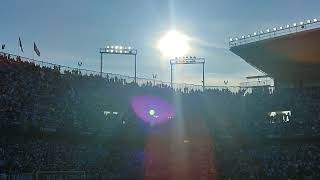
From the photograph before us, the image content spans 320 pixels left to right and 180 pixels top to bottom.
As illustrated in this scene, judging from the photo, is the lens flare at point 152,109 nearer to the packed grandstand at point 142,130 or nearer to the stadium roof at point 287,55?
the packed grandstand at point 142,130

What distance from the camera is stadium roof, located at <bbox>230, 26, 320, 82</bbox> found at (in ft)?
190

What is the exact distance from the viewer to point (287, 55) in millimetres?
60500

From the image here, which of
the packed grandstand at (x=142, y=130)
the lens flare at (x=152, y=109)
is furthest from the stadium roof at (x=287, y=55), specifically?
the lens flare at (x=152, y=109)

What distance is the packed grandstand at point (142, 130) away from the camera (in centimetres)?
4400

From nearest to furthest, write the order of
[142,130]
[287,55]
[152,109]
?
[142,130]
[152,109]
[287,55]

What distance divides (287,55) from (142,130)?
17750mm

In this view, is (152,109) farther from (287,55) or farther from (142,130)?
(287,55)

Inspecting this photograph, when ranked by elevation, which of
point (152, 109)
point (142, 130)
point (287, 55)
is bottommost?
point (142, 130)

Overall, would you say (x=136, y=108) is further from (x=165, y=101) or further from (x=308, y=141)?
(x=308, y=141)

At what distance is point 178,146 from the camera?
1927 inches

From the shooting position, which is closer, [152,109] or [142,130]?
[142,130]

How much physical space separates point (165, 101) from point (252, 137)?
931cm

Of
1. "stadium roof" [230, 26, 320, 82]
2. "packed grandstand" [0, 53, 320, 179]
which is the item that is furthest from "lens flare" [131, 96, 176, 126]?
"stadium roof" [230, 26, 320, 82]

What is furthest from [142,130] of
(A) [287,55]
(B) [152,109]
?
(A) [287,55]
